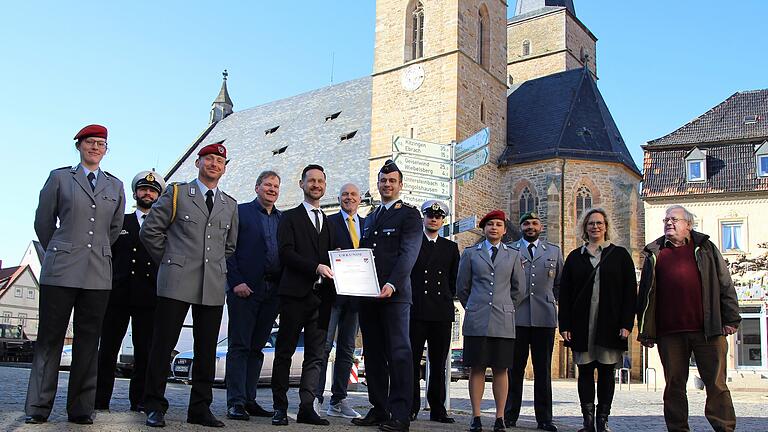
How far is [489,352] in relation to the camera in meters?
6.32

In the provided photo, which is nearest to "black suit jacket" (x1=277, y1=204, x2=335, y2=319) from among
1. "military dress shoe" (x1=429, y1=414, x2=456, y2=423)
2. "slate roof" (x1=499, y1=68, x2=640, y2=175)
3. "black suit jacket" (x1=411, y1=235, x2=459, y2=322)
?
"black suit jacket" (x1=411, y1=235, x2=459, y2=322)

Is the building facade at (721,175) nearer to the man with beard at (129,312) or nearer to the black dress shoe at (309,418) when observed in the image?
the black dress shoe at (309,418)

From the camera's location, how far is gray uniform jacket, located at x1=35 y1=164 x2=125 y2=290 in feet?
16.4

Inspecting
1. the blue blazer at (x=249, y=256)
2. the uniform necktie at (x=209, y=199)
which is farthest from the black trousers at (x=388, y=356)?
the uniform necktie at (x=209, y=199)

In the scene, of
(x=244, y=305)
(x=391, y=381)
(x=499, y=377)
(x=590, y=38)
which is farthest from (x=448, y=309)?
(x=590, y=38)

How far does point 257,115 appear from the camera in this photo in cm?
4581

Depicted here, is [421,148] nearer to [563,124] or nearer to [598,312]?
[598,312]

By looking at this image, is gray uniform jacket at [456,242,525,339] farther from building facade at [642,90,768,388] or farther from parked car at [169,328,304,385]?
building facade at [642,90,768,388]

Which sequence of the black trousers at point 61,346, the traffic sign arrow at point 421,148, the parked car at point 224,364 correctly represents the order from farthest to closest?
the parked car at point 224,364, the traffic sign arrow at point 421,148, the black trousers at point 61,346

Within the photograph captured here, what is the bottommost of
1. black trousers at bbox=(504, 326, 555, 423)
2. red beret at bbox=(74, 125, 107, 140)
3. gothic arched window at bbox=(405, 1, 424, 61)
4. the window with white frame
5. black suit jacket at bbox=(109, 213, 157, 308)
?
black trousers at bbox=(504, 326, 555, 423)

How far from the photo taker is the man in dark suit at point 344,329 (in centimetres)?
671

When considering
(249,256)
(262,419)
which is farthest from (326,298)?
(262,419)

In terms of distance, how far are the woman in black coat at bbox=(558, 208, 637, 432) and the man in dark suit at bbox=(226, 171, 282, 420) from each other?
98.8 inches

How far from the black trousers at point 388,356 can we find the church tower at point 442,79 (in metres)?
23.0
